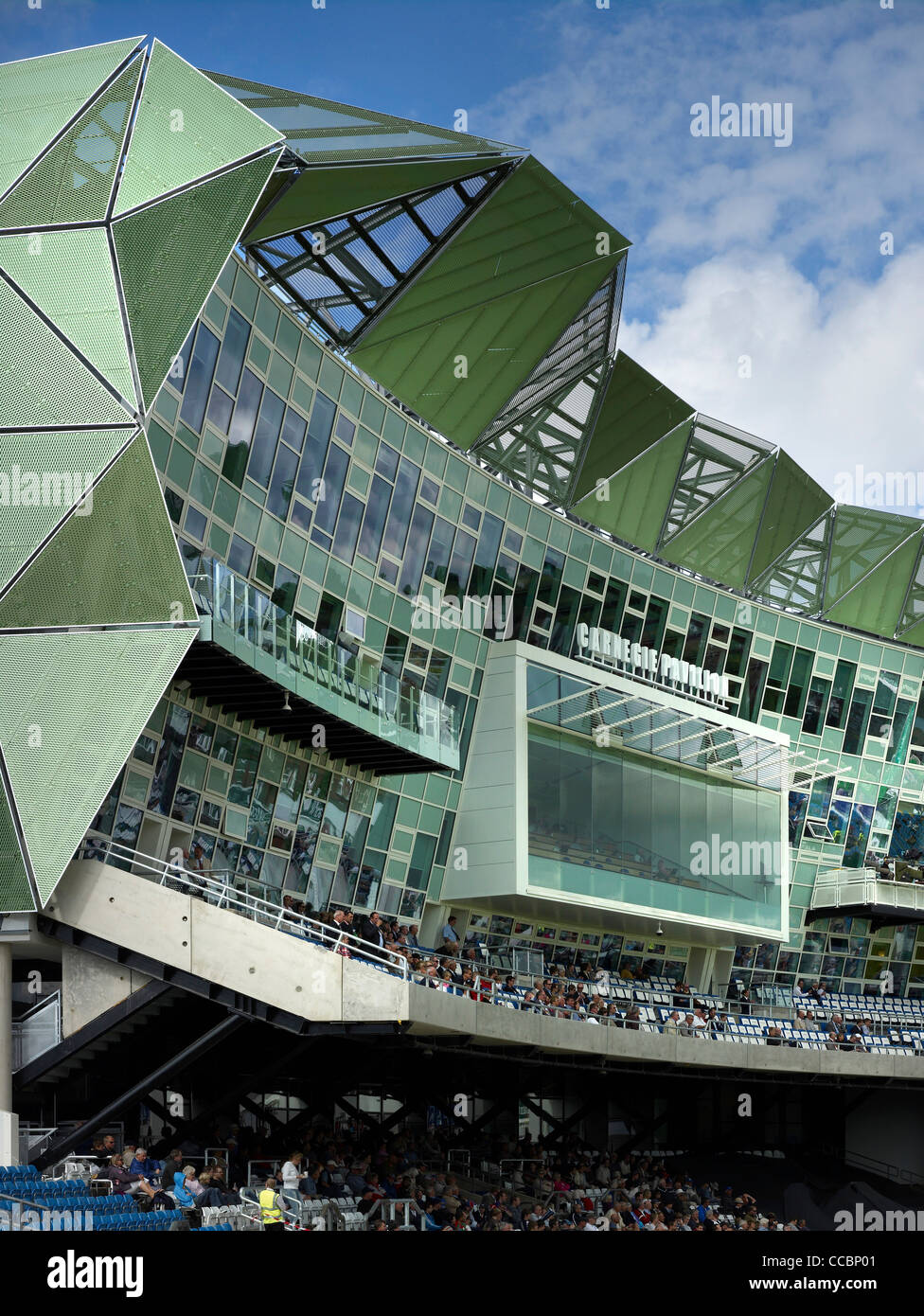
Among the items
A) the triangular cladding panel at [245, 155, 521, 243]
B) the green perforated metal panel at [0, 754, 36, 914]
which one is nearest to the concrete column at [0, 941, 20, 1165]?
the green perforated metal panel at [0, 754, 36, 914]

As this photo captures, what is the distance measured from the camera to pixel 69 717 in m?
23.8

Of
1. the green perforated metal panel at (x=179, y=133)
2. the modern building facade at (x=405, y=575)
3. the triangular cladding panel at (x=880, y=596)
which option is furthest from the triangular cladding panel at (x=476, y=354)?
the triangular cladding panel at (x=880, y=596)

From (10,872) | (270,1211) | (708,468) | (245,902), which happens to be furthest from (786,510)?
(270,1211)

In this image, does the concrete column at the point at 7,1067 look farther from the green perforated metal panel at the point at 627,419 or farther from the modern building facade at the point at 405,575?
the green perforated metal panel at the point at 627,419

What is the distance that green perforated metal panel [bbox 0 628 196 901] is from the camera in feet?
77.3

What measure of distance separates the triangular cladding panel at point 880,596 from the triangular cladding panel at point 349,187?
26.1 metres

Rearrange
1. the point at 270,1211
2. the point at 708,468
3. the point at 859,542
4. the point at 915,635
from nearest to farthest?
1. the point at 270,1211
2. the point at 708,468
3. the point at 859,542
4. the point at 915,635

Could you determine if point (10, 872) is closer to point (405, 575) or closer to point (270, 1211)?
point (270, 1211)

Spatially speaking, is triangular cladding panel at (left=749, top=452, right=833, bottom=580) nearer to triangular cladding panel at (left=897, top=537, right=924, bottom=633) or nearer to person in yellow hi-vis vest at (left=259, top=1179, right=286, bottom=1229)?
triangular cladding panel at (left=897, top=537, right=924, bottom=633)

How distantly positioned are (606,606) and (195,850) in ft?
62.9

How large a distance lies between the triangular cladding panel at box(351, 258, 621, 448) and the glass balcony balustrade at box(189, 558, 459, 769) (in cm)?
840

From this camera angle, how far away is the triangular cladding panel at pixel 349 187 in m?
29.1

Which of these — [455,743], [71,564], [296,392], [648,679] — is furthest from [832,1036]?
[71,564]

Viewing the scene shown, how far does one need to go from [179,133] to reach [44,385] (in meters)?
4.70
